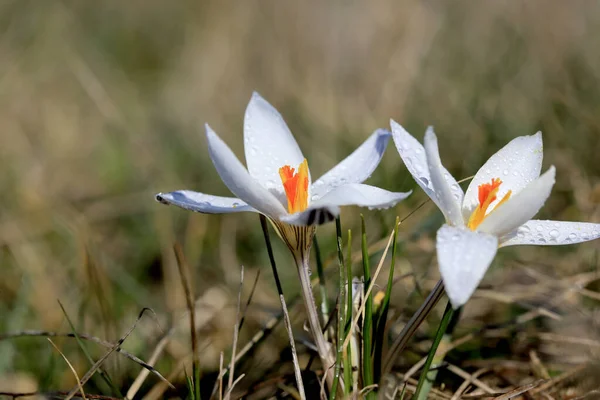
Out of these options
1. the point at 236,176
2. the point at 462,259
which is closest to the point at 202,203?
the point at 236,176

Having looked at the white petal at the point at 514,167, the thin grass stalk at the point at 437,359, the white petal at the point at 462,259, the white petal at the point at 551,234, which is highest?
the white petal at the point at 514,167

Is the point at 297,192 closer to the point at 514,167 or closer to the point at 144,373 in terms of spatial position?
the point at 514,167

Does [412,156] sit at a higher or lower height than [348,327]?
higher

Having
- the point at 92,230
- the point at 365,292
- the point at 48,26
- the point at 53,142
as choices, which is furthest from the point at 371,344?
the point at 48,26

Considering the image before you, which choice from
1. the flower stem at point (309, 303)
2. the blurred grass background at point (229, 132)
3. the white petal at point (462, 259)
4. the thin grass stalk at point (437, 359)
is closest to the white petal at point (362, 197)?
the white petal at point (462, 259)

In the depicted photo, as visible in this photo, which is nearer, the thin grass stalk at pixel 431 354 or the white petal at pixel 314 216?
the white petal at pixel 314 216

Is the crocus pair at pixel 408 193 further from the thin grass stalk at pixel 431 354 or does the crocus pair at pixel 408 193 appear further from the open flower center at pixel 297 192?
the thin grass stalk at pixel 431 354

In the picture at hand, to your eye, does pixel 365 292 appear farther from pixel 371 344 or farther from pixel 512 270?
pixel 512 270
